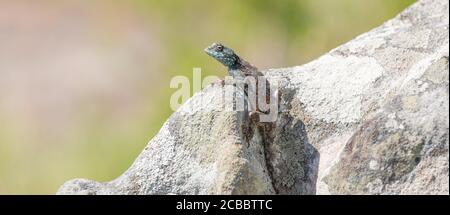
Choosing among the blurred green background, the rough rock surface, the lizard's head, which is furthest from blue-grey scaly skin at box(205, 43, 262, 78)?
the blurred green background

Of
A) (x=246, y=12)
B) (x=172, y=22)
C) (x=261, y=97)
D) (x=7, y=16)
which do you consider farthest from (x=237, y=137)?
(x=7, y=16)

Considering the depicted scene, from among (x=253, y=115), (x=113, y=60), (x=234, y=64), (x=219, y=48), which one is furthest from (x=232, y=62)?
(x=113, y=60)

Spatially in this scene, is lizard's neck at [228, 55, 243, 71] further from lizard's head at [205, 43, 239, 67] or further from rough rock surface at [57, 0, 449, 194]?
rough rock surface at [57, 0, 449, 194]

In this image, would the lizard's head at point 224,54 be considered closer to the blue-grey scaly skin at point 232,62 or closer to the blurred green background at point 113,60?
the blue-grey scaly skin at point 232,62

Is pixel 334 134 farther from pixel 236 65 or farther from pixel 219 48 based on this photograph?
pixel 219 48

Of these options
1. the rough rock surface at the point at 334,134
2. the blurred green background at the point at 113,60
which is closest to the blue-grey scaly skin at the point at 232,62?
the rough rock surface at the point at 334,134

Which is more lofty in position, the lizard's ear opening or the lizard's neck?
the lizard's ear opening

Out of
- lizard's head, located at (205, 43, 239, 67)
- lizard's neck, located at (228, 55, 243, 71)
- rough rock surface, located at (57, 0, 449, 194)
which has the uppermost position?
lizard's head, located at (205, 43, 239, 67)
